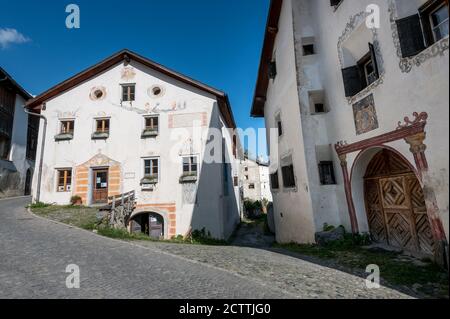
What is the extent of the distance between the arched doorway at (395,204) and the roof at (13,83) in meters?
28.8

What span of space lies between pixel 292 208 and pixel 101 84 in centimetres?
1412

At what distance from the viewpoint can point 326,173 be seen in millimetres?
9438

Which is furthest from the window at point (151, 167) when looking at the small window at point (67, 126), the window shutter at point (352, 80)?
the window shutter at point (352, 80)

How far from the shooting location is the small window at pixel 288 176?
11130mm

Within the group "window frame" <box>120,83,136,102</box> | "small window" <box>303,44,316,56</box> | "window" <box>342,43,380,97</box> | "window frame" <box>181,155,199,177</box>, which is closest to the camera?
"window" <box>342,43,380,97</box>

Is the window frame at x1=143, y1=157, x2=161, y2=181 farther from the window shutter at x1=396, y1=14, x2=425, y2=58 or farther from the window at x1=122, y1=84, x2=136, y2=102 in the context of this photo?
the window shutter at x1=396, y1=14, x2=425, y2=58

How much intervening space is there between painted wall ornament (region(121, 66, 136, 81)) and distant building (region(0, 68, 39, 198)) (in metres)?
13.4

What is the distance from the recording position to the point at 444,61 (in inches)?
194

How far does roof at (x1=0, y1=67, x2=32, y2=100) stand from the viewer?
861 inches

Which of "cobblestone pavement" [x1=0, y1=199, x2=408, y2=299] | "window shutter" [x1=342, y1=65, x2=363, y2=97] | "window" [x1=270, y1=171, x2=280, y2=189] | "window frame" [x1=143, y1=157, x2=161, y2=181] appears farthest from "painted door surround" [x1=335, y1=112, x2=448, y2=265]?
"window frame" [x1=143, y1=157, x2=161, y2=181]

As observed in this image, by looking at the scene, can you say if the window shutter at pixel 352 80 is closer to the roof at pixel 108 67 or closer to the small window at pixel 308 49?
the small window at pixel 308 49

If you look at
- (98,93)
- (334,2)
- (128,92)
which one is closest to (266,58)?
(334,2)

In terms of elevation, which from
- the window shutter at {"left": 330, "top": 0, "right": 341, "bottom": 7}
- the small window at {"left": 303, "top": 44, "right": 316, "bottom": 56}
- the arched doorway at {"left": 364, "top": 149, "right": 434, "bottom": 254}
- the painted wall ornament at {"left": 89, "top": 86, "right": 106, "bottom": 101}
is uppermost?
the painted wall ornament at {"left": 89, "top": 86, "right": 106, "bottom": 101}

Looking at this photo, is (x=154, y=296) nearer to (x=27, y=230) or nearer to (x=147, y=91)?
(x=27, y=230)
